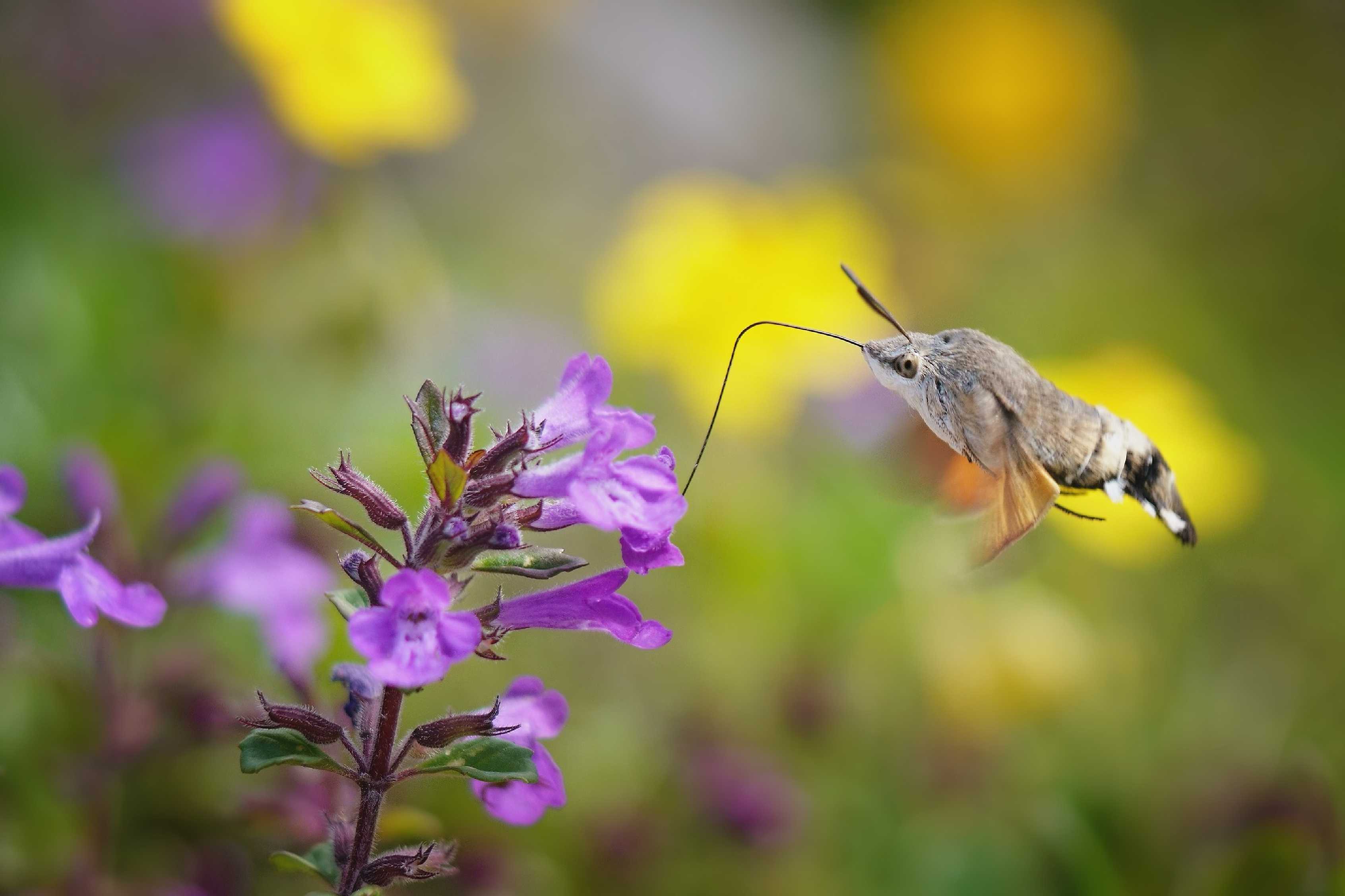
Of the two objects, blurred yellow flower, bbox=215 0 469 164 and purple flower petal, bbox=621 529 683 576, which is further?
blurred yellow flower, bbox=215 0 469 164

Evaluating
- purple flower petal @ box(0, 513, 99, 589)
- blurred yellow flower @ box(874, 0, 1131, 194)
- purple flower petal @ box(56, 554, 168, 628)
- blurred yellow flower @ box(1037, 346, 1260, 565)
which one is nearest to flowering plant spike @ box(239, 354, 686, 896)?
purple flower petal @ box(56, 554, 168, 628)

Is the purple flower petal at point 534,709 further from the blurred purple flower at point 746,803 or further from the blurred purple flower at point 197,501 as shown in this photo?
the blurred purple flower at point 746,803

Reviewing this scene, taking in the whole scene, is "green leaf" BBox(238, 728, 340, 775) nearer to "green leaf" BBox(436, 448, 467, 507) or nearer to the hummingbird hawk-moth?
"green leaf" BBox(436, 448, 467, 507)

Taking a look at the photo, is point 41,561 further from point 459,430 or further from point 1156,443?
point 1156,443

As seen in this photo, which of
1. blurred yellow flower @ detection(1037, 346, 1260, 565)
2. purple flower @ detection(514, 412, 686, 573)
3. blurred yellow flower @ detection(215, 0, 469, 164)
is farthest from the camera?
blurred yellow flower @ detection(1037, 346, 1260, 565)

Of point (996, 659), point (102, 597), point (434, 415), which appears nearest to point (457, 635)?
point (434, 415)

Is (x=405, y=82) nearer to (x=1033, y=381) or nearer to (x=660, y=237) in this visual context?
(x=660, y=237)
